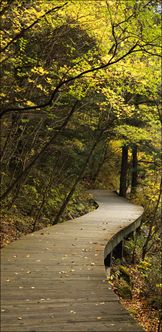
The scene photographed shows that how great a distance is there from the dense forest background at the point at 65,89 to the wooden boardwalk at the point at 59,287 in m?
2.15

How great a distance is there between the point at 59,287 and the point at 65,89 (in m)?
5.24

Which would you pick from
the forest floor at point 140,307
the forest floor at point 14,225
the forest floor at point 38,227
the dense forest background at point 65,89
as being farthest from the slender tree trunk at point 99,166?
the forest floor at point 140,307

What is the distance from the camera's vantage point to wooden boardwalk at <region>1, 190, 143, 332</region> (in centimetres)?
434

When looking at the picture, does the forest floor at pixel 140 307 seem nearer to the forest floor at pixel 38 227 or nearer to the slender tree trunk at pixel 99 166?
the forest floor at pixel 38 227

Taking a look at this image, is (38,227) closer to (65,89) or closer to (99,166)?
(65,89)

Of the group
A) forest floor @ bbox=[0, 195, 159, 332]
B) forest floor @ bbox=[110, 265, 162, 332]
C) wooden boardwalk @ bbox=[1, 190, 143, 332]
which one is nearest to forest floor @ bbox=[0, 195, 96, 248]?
forest floor @ bbox=[0, 195, 159, 332]

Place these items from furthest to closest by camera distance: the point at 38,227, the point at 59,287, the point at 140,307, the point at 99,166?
the point at 99,166
the point at 38,227
the point at 140,307
the point at 59,287

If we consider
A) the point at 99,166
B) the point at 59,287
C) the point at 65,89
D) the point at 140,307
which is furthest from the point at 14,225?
the point at 99,166

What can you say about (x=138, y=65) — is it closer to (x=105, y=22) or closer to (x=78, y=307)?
(x=105, y=22)

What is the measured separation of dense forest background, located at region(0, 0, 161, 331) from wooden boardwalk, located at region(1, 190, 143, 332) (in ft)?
7.04

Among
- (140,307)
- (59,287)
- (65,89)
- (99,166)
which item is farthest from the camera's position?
(99,166)

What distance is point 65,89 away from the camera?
9156mm

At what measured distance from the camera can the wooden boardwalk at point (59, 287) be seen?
171 inches

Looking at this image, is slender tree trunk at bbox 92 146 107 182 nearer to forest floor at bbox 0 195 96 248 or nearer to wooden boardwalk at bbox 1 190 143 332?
forest floor at bbox 0 195 96 248
